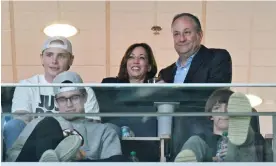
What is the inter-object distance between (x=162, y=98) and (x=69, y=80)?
1.43ft

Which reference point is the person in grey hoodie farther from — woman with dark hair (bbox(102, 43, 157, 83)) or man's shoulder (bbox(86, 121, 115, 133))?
woman with dark hair (bbox(102, 43, 157, 83))

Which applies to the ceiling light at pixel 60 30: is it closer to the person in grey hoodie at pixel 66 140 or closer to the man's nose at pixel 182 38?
the man's nose at pixel 182 38

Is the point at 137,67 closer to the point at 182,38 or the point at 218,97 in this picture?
the point at 182,38

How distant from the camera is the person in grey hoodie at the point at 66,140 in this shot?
3408mm

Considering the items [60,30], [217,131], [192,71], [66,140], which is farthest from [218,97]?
[60,30]

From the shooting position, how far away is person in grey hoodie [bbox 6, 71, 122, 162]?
3.41 metres

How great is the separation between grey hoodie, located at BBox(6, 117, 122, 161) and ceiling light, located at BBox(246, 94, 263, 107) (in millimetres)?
595

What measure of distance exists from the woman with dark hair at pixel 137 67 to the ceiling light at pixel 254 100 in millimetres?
529

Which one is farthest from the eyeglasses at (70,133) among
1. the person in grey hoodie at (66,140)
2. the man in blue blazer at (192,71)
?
the man in blue blazer at (192,71)

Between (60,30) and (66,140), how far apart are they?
2.69 metres

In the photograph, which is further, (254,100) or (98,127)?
(254,100)

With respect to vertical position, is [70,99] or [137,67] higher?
[137,67]

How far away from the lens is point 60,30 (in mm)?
5988

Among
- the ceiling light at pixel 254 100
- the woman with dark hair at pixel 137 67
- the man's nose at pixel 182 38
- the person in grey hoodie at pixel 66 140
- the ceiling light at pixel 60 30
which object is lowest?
the person in grey hoodie at pixel 66 140
